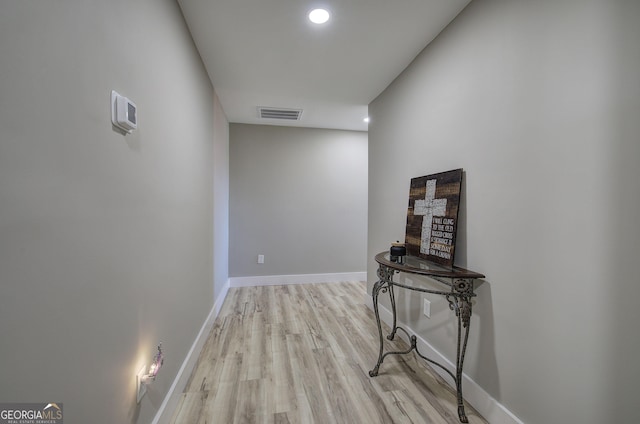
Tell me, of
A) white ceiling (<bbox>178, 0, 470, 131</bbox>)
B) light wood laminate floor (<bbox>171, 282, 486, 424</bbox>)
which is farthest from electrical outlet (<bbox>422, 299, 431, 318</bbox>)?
white ceiling (<bbox>178, 0, 470, 131</bbox>)

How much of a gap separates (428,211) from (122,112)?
182 cm

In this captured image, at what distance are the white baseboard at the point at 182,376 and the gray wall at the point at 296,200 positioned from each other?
1.45m

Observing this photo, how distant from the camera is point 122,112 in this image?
93 cm

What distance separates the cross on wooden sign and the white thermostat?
1759mm

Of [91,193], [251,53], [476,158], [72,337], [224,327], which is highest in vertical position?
[251,53]

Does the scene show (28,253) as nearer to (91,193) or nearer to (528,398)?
(91,193)

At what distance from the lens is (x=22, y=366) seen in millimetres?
597

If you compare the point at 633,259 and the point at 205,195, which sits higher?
the point at 205,195

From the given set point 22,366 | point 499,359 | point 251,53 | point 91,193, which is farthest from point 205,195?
point 499,359

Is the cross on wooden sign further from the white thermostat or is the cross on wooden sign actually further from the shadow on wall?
the white thermostat

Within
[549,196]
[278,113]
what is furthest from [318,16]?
[278,113]

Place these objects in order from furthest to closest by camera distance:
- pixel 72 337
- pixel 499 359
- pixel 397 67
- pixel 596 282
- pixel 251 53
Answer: pixel 397 67
pixel 251 53
pixel 499 359
pixel 596 282
pixel 72 337

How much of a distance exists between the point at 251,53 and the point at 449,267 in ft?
7.03

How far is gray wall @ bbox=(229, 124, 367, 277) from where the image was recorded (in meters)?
3.93
